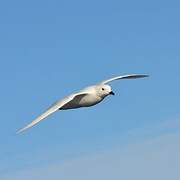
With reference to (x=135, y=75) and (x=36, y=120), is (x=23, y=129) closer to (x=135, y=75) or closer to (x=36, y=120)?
(x=36, y=120)

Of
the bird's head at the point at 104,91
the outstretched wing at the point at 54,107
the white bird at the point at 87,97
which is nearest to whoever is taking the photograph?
Result: the outstretched wing at the point at 54,107

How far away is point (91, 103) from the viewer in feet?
180

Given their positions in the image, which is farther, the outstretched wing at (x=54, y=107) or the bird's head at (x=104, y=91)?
the bird's head at (x=104, y=91)

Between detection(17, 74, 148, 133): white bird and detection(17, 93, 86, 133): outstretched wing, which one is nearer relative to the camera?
detection(17, 93, 86, 133): outstretched wing

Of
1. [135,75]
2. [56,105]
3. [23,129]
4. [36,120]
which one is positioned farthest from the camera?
[135,75]

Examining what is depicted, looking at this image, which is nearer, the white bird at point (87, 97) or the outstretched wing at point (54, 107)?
the outstretched wing at point (54, 107)

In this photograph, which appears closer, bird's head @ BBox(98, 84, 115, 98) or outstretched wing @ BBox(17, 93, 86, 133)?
outstretched wing @ BBox(17, 93, 86, 133)

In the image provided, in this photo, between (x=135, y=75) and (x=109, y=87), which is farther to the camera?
(x=135, y=75)

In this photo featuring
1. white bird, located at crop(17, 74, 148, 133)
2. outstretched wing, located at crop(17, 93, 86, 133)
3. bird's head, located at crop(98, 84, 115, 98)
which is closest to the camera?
outstretched wing, located at crop(17, 93, 86, 133)

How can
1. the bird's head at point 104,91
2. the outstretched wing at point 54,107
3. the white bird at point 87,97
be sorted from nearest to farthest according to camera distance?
the outstretched wing at point 54,107 < the white bird at point 87,97 < the bird's head at point 104,91

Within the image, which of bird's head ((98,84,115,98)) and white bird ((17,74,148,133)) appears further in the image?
bird's head ((98,84,115,98))

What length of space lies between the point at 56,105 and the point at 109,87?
5.35 meters

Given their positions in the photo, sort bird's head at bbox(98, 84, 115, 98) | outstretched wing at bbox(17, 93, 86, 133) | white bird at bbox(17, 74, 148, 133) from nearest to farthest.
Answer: outstretched wing at bbox(17, 93, 86, 133), white bird at bbox(17, 74, 148, 133), bird's head at bbox(98, 84, 115, 98)

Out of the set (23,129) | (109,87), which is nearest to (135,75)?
(109,87)
